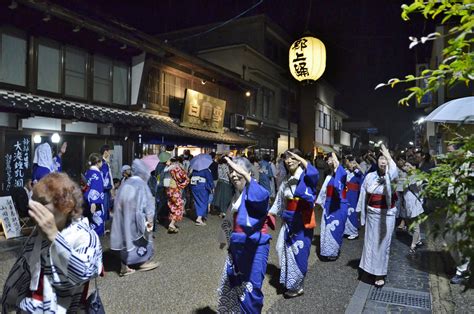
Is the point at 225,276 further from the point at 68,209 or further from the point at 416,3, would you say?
the point at 416,3

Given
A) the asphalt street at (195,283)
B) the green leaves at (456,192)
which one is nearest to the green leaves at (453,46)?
the green leaves at (456,192)

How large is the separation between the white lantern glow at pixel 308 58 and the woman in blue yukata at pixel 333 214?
385cm

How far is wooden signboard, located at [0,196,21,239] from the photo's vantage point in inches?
310

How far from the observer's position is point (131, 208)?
5746 millimetres

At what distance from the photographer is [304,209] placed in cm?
521

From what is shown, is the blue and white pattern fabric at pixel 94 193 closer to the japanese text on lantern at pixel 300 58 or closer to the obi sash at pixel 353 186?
the obi sash at pixel 353 186

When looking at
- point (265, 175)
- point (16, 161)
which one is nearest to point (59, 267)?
point (16, 161)

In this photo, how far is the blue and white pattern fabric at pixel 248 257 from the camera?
3.71 metres

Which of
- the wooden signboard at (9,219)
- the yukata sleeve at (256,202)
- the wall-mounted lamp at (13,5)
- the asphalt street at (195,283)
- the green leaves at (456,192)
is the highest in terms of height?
→ the wall-mounted lamp at (13,5)

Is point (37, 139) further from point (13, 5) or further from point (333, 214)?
point (333, 214)

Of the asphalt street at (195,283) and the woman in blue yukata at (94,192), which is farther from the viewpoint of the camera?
the woman in blue yukata at (94,192)

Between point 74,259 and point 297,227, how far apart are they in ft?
11.7

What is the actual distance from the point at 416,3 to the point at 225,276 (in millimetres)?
3117

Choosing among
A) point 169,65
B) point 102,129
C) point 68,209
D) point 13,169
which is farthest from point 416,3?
point 169,65
